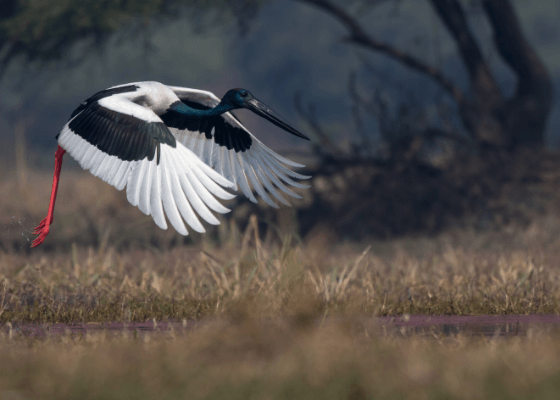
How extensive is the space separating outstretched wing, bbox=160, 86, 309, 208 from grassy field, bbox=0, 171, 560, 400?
736 millimetres

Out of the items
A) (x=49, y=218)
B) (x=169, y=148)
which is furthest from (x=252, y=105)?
(x=49, y=218)

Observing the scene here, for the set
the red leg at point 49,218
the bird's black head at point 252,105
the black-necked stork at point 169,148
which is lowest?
the red leg at point 49,218

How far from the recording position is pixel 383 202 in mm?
12492

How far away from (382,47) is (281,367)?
35.7 feet

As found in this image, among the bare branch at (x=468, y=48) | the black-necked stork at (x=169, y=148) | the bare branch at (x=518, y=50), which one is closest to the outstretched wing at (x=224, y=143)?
the black-necked stork at (x=169, y=148)

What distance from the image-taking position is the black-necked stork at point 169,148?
4.59m

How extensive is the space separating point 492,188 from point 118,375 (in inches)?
396

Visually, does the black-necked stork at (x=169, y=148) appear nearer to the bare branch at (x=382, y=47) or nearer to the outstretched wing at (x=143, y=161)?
the outstretched wing at (x=143, y=161)

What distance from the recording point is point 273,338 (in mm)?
3730

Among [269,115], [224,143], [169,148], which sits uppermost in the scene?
[269,115]

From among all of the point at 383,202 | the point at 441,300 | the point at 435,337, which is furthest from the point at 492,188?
the point at 435,337

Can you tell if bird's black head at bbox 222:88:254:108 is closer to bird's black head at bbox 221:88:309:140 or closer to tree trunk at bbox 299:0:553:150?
bird's black head at bbox 221:88:309:140

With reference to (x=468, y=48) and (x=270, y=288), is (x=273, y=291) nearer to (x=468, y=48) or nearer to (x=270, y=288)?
(x=270, y=288)

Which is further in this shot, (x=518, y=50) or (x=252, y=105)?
(x=518, y=50)
